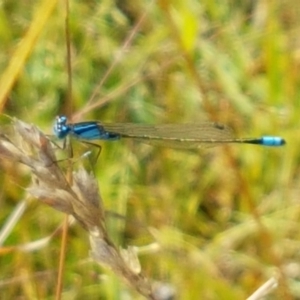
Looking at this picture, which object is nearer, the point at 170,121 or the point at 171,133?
the point at 171,133

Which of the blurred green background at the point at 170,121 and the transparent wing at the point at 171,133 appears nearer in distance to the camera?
the transparent wing at the point at 171,133

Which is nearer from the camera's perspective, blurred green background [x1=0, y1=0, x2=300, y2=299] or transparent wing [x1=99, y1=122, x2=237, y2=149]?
transparent wing [x1=99, y1=122, x2=237, y2=149]

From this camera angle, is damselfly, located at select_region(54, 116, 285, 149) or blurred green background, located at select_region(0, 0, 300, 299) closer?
damselfly, located at select_region(54, 116, 285, 149)

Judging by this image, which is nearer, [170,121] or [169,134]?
[169,134]

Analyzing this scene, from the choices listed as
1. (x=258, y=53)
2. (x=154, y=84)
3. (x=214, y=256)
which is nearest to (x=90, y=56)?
(x=154, y=84)

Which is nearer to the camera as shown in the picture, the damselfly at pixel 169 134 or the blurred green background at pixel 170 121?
the damselfly at pixel 169 134

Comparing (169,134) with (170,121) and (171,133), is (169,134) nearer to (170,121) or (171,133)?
(171,133)

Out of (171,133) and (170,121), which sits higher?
(170,121)

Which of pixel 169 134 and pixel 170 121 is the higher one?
pixel 170 121

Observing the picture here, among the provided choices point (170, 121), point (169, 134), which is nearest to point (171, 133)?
point (169, 134)
